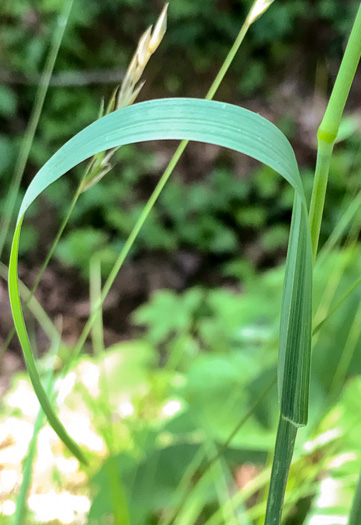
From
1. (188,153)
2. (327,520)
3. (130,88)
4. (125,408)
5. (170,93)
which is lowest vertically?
(327,520)

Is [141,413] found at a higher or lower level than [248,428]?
higher

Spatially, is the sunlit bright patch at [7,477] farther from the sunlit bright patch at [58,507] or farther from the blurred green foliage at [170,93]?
the blurred green foliage at [170,93]

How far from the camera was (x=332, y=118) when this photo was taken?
0.11 meters

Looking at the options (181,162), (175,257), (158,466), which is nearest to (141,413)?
(158,466)

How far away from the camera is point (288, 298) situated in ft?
0.35

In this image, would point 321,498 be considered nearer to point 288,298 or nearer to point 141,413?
point 288,298

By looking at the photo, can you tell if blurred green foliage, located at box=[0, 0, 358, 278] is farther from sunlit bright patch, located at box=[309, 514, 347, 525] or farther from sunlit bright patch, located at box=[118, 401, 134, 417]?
sunlit bright patch, located at box=[309, 514, 347, 525]

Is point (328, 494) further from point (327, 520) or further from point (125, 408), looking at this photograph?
point (125, 408)

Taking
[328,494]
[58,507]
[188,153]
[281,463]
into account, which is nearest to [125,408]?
[58,507]

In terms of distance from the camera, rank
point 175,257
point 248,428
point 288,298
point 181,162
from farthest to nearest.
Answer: point 181,162
point 175,257
point 248,428
point 288,298

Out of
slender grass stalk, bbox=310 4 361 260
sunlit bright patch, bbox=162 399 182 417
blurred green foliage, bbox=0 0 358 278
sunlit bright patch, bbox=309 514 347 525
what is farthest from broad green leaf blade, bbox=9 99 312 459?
blurred green foliage, bbox=0 0 358 278

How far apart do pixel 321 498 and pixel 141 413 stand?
15.5 inches

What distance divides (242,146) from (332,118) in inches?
1.1

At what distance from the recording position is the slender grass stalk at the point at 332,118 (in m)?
0.10
